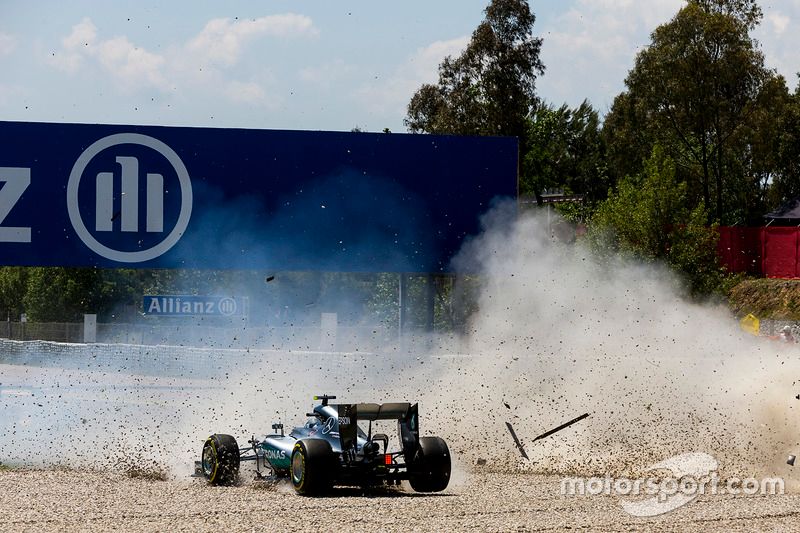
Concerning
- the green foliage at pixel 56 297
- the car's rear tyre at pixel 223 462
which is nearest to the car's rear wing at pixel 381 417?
the car's rear tyre at pixel 223 462

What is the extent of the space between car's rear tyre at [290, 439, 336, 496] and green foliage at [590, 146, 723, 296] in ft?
84.3

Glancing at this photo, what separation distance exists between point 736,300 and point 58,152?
2754 cm

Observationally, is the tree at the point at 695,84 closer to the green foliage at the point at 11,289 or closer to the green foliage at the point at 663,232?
the green foliage at the point at 663,232

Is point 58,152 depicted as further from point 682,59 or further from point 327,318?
point 682,59

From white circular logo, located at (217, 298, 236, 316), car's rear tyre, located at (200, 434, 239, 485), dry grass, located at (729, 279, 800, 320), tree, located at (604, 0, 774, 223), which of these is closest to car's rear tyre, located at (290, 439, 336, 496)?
car's rear tyre, located at (200, 434, 239, 485)

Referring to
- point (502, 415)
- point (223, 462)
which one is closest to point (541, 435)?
point (502, 415)

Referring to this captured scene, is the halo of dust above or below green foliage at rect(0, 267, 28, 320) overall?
below

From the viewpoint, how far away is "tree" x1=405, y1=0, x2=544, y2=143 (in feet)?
162

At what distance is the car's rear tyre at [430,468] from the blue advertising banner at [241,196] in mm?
12325

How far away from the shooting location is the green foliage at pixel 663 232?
39156 mm

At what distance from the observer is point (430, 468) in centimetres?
1485

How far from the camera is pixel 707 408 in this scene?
1917 cm

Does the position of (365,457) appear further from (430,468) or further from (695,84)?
(695,84)

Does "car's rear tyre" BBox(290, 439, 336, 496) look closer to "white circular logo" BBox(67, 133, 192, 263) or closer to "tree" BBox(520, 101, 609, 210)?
"white circular logo" BBox(67, 133, 192, 263)
